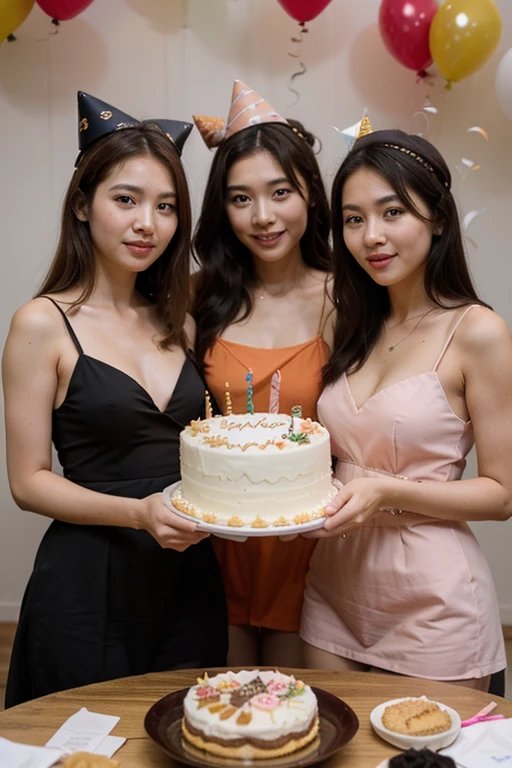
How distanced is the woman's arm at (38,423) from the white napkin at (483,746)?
0.95 m

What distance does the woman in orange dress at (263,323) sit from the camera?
8.83ft

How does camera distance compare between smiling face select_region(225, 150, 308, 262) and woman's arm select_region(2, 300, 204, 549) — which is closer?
woman's arm select_region(2, 300, 204, 549)

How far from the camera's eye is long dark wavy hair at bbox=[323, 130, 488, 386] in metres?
2.32

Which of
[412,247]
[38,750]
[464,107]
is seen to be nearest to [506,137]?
[464,107]

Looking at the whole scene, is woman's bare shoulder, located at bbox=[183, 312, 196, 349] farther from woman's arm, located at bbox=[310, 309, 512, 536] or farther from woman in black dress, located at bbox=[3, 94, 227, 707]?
woman's arm, located at bbox=[310, 309, 512, 536]

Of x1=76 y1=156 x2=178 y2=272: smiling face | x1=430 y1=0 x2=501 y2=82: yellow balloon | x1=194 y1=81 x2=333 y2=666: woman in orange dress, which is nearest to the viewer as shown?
x1=76 y1=156 x2=178 y2=272: smiling face

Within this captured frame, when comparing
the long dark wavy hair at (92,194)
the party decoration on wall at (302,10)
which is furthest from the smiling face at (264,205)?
the party decoration on wall at (302,10)

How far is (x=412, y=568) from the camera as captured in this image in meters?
2.26

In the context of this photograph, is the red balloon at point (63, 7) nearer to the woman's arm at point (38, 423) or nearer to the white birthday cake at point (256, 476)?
the woman's arm at point (38, 423)

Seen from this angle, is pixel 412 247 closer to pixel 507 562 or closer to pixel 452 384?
pixel 452 384

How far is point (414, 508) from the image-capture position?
7.25 feet

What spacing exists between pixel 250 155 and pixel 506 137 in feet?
5.31

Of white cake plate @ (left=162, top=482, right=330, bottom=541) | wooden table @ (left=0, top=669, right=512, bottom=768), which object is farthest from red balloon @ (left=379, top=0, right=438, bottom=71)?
wooden table @ (left=0, top=669, right=512, bottom=768)

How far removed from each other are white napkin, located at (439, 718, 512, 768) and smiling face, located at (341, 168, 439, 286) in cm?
115
